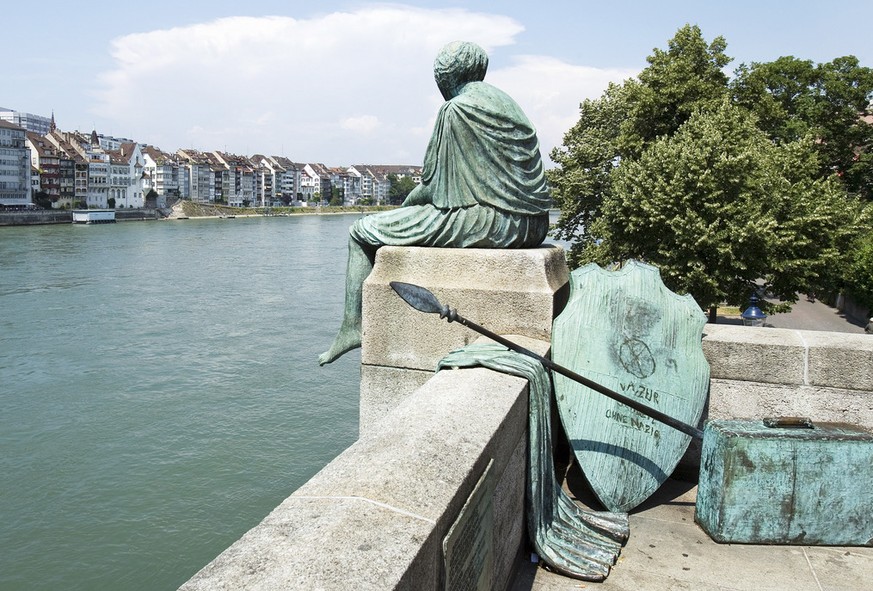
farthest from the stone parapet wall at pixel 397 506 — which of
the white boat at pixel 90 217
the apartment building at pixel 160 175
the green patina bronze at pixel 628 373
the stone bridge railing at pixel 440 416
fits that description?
the apartment building at pixel 160 175

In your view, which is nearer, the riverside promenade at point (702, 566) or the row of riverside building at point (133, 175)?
the riverside promenade at point (702, 566)

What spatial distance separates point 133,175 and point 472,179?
415ft

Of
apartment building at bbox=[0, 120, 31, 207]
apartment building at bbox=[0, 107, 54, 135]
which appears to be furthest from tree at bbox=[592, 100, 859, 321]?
apartment building at bbox=[0, 107, 54, 135]

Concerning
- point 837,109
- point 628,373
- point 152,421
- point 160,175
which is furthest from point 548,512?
point 160,175

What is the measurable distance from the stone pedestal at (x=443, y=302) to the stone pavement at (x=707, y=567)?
48.8 inches

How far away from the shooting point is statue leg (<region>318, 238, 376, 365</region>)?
530cm

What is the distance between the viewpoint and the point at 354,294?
5.39 metres

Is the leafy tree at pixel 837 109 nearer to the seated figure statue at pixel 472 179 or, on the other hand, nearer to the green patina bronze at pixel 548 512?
the seated figure statue at pixel 472 179

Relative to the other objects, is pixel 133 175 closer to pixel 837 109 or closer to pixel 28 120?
pixel 28 120

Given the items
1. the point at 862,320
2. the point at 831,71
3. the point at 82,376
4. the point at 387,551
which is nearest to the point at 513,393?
the point at 387,551

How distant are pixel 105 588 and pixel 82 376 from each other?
10.6 meters

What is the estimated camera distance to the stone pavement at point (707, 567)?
11.5 feet

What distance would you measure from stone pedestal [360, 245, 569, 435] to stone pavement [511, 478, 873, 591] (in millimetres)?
1240

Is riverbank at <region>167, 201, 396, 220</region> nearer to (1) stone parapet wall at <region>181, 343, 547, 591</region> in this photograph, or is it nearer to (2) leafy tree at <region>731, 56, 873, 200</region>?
(2) leafy tree at <region>731, 56, 873, 200</region>
